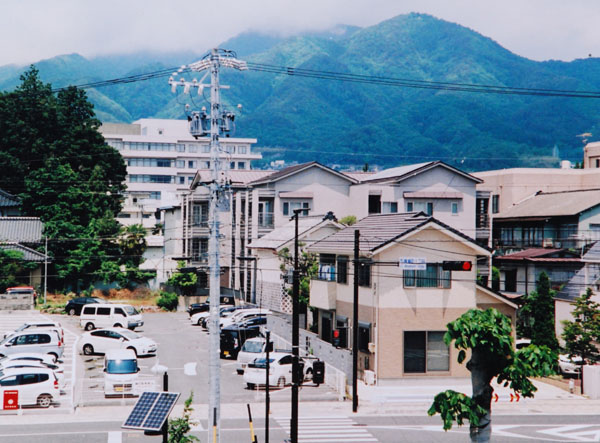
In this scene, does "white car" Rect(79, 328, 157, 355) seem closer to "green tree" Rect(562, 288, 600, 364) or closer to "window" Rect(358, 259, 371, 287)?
"window" Rect(358, 259, 371, 287)

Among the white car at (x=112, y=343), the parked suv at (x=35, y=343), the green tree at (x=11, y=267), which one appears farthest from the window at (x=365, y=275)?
the green tree at (x=11, y=267)

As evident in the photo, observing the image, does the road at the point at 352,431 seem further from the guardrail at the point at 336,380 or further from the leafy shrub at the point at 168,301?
the leafy shrub at the point at 168,301

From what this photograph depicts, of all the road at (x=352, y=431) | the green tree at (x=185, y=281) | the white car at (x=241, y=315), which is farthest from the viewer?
the green tree at (x=185, y=281)

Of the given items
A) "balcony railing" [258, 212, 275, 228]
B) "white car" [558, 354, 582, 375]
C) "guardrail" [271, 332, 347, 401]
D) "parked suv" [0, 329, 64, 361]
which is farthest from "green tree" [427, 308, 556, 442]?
"balcony railing" [258, 212, 275, 228]

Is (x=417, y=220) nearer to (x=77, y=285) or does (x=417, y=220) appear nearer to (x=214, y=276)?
(x=214, y=276)

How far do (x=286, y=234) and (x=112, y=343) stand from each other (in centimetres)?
1724

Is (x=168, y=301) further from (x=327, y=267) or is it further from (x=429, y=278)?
(x=429, y=278)

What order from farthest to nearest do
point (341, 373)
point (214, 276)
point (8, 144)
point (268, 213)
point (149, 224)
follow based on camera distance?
point (149, 224) → point (8, 144) → point (268, 213) → point (341, 373) → point (214, 276)

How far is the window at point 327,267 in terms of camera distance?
42250 millimetres

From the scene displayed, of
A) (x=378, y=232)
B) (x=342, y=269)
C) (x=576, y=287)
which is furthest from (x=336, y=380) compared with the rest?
(x=576, y=287)

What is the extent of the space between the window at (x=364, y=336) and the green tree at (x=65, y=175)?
35289mm

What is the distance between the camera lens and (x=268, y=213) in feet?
203

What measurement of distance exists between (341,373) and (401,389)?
113 inches

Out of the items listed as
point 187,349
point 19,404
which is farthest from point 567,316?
point 19,404
